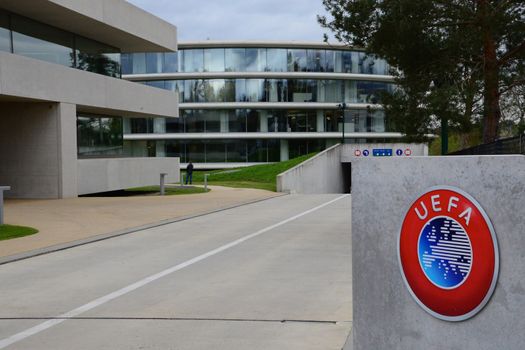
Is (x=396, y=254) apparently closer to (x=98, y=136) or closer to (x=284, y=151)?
(x=98, y=136)

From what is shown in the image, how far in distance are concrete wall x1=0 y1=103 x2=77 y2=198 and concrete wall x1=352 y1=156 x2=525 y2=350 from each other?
23513mm

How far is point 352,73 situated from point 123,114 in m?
33.9

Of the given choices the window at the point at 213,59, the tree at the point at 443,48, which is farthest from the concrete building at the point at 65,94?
the window at the point at 213,59

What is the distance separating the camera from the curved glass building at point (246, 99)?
195 feet

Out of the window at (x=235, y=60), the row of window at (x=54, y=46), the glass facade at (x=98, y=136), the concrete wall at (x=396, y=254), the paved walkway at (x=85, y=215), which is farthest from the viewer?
the window at (x=235, y=60)

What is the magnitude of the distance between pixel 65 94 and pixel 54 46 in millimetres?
2699

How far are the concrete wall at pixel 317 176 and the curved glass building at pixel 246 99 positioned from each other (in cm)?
823

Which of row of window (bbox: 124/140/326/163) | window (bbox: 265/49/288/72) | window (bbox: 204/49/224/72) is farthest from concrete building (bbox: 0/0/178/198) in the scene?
window (bbox: 265/49/288/72)

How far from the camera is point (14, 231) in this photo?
14.5 m

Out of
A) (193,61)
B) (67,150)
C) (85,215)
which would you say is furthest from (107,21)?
(193,61)

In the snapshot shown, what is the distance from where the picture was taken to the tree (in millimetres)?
17156

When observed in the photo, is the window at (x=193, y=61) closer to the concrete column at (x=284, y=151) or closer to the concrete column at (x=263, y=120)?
the concrete column at (x=263, y=120)

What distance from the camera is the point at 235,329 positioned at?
6.14 metres

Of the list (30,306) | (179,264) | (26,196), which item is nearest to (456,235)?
(30,306)
